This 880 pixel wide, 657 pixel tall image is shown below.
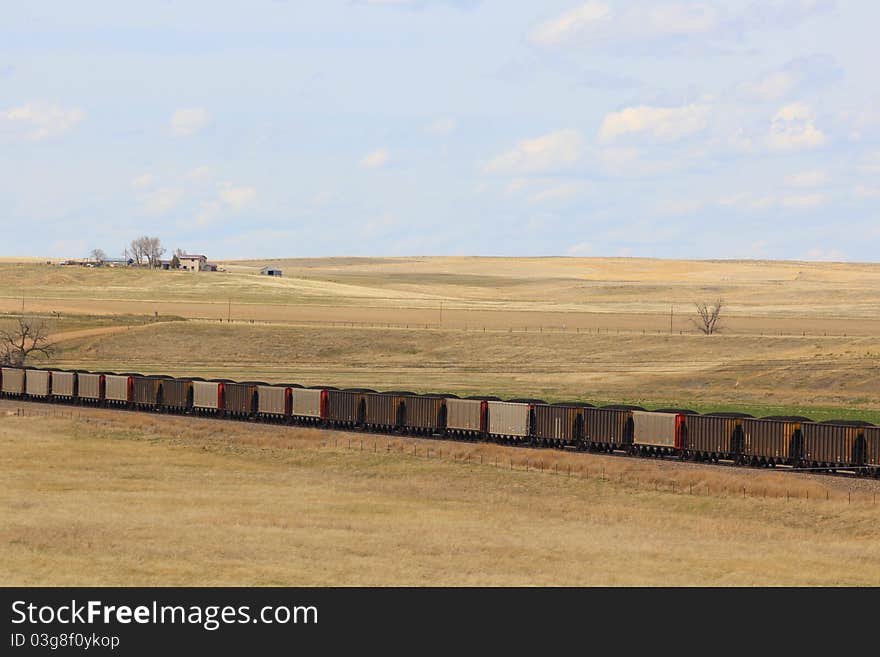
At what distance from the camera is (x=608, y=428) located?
2457 inches

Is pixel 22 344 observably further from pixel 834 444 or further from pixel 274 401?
pixel 834 444

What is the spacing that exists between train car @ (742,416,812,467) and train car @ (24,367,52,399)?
50.7 meters

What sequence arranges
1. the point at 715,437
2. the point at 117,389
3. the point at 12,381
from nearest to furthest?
the point at 715,437 < the point at 117,389 < the point at 12,381

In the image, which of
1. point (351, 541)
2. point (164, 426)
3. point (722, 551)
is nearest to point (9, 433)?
point (164, 426)

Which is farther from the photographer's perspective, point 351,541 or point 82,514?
point 82,514

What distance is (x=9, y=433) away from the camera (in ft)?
235

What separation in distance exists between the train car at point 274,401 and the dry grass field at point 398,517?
214 inches

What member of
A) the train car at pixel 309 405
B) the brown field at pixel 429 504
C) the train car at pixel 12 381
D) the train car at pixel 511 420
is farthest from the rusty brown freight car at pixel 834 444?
the train car at pixel 12 381

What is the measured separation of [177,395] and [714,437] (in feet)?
119

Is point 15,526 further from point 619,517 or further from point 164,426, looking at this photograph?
point 164,426

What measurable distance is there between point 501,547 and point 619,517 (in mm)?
8415

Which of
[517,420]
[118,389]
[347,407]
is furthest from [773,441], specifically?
[118,389]

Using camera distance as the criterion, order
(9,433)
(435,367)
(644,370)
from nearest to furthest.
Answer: (9,433)
(644,370)
(435,367)

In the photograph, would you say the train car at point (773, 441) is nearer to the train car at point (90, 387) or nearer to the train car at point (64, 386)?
the train car at point (90, 387)
